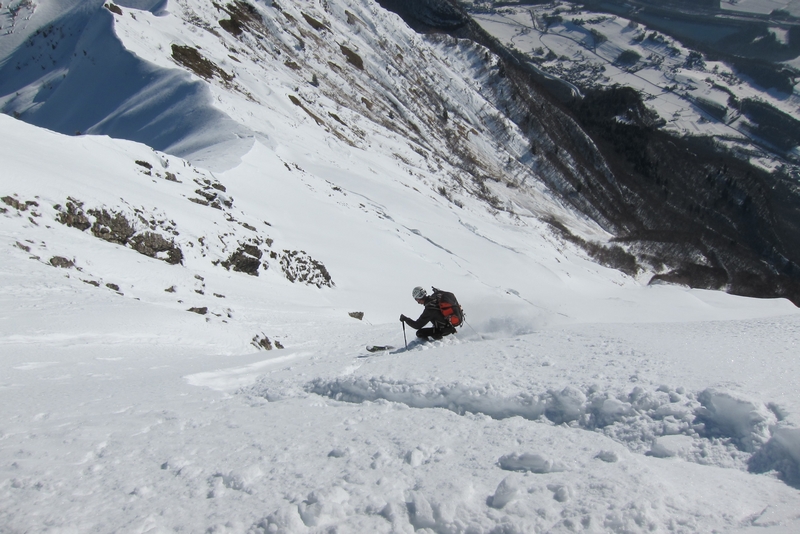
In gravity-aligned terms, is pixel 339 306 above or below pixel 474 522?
below

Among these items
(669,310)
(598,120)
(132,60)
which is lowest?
(669,310)

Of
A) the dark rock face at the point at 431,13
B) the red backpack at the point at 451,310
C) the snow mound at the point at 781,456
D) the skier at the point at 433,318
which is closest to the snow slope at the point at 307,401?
the snow mound at the point at 781,456

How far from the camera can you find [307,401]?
233 inches

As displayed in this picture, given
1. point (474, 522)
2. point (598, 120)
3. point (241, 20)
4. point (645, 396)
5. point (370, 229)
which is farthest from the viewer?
point (598, 120)

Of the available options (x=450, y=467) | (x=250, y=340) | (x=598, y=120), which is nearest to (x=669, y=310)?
(x=250, y=340)

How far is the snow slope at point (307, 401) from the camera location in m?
3.61

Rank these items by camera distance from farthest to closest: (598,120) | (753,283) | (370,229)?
1. (598,120)
2. (753,283)
3. (370,229)

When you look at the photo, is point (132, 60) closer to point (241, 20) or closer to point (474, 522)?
point (241, 20)

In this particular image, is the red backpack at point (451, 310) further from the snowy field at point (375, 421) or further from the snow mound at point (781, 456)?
the snow mound at point (781, 456)

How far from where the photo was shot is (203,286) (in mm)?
12539

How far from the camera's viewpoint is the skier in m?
8.65

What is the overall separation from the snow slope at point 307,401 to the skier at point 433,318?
0.36m

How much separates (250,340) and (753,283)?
268 ft

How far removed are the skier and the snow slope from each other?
364 mm
